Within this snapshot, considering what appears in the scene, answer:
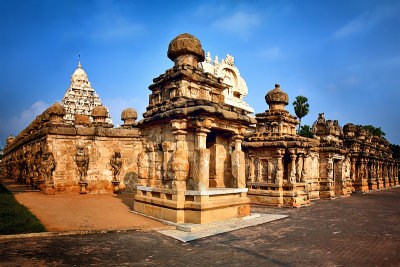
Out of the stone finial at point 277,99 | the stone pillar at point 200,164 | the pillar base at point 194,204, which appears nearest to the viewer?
the pillar base at point 194,204

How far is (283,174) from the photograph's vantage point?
1381cm

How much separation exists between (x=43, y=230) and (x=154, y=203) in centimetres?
282

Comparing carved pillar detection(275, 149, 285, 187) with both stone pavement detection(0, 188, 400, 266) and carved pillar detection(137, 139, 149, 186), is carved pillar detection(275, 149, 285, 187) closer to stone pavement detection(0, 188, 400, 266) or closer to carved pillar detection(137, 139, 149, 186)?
stone pavement detection(0, 188, 400, 266)

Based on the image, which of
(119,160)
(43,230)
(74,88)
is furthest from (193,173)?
(74,88)

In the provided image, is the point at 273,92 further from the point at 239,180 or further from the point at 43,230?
the point at 43,230

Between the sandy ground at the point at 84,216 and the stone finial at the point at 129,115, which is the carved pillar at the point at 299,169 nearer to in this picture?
the sandy ground at the point at 84,216

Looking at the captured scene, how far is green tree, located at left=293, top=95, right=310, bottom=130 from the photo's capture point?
41375mm

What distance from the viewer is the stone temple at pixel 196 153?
738cm

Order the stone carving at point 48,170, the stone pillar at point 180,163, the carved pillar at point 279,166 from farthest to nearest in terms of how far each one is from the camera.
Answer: the carved pillar at point 279,166 → the stone carving at point 48,170 → the stone pillar at point 180,163

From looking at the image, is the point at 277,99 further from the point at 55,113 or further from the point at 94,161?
the point at 55,113

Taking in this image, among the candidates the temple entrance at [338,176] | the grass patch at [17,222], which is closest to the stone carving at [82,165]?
the grass patch at [17,222]

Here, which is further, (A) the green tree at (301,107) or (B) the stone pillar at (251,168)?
(A) the green tree at (301,107)

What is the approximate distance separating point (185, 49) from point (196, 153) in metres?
3.36

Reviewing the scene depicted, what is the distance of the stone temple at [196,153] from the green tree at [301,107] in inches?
652
